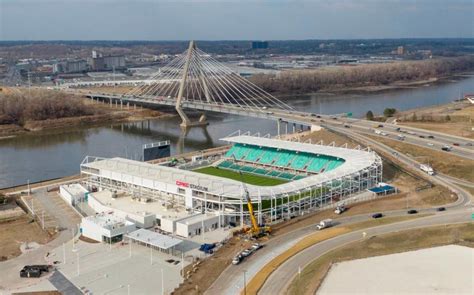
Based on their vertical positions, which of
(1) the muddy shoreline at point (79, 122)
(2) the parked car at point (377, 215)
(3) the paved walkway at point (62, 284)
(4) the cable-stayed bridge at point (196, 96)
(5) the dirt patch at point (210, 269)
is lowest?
(3) the paved walkway at point (62, 284)

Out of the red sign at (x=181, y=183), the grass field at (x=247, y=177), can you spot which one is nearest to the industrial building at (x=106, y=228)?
the red sign at (x=181, y=183)

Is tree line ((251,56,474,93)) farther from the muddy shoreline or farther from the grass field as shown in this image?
the grass field

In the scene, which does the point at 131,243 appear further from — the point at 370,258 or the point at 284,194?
the point at 370,258

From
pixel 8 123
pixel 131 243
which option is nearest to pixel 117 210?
pixel 131 243

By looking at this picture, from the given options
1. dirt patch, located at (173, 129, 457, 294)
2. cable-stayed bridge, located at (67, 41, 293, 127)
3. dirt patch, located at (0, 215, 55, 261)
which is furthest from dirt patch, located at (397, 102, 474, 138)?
dirt patch, located at (0, 215, 55, 261)

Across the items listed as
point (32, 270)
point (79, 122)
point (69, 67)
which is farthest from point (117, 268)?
point (69, 67)

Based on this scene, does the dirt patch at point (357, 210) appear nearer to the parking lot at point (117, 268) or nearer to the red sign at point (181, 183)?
the parking lot at point (117, 268)
